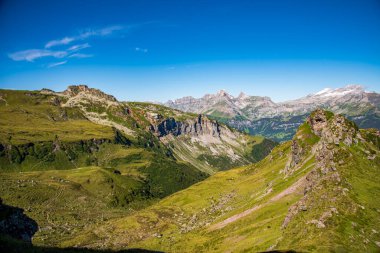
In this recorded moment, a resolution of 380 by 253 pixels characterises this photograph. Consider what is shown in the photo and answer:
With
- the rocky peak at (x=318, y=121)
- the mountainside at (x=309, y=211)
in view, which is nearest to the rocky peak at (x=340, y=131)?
the mountainside at (x=309, y=211)

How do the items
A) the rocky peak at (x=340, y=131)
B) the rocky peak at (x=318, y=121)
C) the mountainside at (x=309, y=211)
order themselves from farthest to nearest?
the rocky peak at (x=318, y=121) → the rocky peak at (x=340, y=131) → the mountainside at (x=309, y=211)

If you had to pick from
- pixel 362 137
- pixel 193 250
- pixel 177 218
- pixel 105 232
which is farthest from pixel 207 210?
pixel 362 137

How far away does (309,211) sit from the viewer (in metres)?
74.3

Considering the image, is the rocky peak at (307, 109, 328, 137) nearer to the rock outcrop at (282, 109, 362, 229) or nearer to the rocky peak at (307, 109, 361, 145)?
the rock outcrop at (282, 109, 362, 229)

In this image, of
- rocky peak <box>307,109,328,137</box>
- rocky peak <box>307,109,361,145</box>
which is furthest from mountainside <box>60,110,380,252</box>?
rocky peak <box>307,109,328,137</box>

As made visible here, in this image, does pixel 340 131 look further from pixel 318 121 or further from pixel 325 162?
pixel 318 121

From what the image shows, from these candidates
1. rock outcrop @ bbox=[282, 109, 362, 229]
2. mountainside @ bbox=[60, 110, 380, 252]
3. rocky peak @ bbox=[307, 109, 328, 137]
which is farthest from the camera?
rocky peak @ bbox=[307, 109, 328, 137]

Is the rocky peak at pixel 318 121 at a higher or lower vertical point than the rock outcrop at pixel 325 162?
higher

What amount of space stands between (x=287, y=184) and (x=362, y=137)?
32713 mm

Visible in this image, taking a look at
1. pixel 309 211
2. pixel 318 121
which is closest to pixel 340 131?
pixel 318 121

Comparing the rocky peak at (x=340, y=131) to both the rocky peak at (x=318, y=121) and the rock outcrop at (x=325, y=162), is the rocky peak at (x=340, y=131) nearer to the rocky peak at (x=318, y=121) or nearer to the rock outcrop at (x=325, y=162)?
the rock outcrop at (x=325, y=162)

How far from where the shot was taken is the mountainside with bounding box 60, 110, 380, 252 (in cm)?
6384

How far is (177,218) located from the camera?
187 metres

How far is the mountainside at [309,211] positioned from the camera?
63844 millimetres
